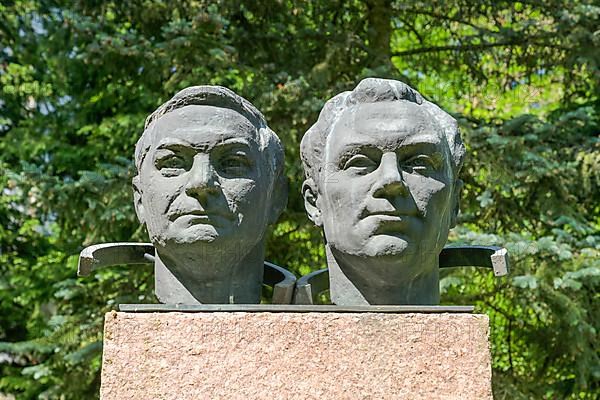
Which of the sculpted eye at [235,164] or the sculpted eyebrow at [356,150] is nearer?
the sculpted eyebrow at [356,150]

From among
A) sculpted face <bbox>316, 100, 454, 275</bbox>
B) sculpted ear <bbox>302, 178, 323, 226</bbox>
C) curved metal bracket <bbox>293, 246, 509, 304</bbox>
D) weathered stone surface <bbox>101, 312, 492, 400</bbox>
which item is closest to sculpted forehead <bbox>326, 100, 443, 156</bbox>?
sculpted face <bbox>316, 100, 454, 275</bbox>

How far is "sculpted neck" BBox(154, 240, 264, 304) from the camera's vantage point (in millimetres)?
3535

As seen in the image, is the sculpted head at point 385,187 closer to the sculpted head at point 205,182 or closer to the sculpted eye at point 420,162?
the sculpted eye at point 420,162

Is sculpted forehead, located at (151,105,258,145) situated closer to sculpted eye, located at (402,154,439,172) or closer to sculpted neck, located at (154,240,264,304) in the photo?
sculpted neck, located at (154,240,264,304)

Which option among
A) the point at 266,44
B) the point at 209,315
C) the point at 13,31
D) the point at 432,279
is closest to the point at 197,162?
the point at 209,315

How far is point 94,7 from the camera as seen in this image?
773cm

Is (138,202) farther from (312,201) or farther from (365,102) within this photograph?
(365,102)

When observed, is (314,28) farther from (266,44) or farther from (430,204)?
(430,204)

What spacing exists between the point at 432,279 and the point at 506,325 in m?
4.27

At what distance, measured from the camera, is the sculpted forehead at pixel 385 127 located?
3.35m

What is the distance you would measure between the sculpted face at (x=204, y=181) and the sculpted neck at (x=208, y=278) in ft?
0.28

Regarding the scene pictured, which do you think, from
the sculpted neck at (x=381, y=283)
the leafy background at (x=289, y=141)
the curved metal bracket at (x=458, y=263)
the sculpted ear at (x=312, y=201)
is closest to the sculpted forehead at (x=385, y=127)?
the sculpted ear at (x=312, y=201)

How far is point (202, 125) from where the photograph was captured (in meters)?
3.48

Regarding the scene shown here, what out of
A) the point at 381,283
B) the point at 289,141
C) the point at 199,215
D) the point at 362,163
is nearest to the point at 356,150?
the point at 362,163
